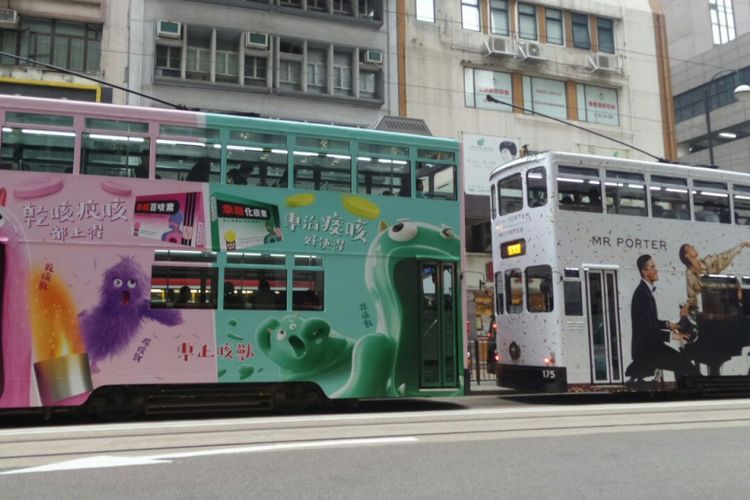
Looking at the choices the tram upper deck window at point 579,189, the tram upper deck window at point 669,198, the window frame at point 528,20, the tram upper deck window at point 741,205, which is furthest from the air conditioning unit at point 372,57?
the tram upper deck window at point 741,205

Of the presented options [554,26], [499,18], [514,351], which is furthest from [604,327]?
[554,26]

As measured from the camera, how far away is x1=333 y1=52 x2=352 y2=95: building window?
22250 millimetres

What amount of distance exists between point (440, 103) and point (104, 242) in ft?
54.0

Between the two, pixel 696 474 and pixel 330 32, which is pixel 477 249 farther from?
pixel 696 474

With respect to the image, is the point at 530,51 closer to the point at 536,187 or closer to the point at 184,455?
the point at 536,187

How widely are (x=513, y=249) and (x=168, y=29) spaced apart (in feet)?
43.5

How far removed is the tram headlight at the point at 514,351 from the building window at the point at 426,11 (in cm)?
1544

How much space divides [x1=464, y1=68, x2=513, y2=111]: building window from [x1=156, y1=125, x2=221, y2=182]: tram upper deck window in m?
15.9

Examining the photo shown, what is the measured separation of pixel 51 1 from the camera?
19.1 metres

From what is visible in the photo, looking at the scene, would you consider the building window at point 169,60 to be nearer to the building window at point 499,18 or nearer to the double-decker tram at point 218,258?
the double-decker tram at point 218,258

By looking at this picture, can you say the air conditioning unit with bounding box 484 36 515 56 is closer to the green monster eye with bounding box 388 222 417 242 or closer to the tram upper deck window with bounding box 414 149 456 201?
the tram upper deck window with bounding box 414 149 456 201

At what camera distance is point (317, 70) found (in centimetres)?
2214

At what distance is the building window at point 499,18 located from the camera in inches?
997

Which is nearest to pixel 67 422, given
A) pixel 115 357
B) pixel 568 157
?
pixel 115 357
